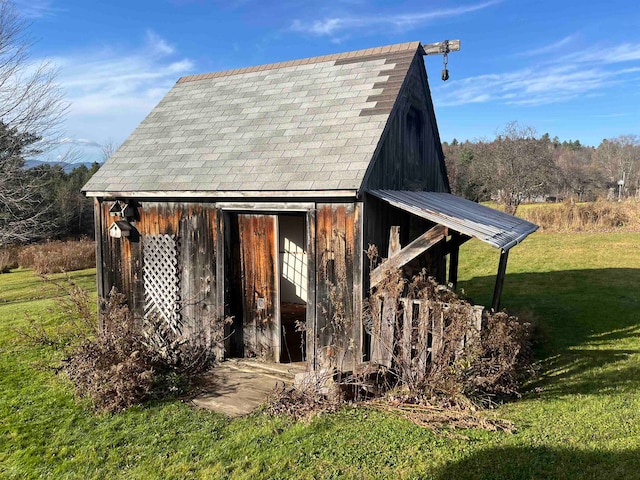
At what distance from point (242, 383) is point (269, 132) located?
14.2ft

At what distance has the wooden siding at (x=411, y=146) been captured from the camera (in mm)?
7223

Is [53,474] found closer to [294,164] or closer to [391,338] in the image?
[391,338]

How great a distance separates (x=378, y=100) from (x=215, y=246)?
12.3ft

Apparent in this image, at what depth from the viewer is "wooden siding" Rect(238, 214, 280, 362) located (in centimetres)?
730

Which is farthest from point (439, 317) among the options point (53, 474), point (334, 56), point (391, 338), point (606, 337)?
point (334, 56)

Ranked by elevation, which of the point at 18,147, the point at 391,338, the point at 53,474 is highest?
the point at 18,147

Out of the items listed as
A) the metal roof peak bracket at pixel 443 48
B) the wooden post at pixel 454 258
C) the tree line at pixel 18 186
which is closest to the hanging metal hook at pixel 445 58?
the metal roof peak bracket at pixel 443 48

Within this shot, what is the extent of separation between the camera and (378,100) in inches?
291

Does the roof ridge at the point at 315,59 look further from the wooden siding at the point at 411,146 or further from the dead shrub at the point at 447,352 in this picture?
the dead shrub at the point at 447,352

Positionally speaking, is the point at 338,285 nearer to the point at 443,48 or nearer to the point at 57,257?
the point at 443,48

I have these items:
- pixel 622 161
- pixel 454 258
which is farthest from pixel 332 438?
pixel 622 161

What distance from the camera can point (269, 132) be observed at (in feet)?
25.7

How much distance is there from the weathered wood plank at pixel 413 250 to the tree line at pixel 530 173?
2495cm

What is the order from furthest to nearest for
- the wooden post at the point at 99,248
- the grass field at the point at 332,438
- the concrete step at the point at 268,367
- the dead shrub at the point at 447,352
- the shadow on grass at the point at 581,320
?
1. the wooden post at the point at 99,248
2. the concrete step at the point at 268,367
3. the shadow on grass at the point at 581,320
4. the dead shrub at the point at 447,352
5. the grass field at the point at 332,438
